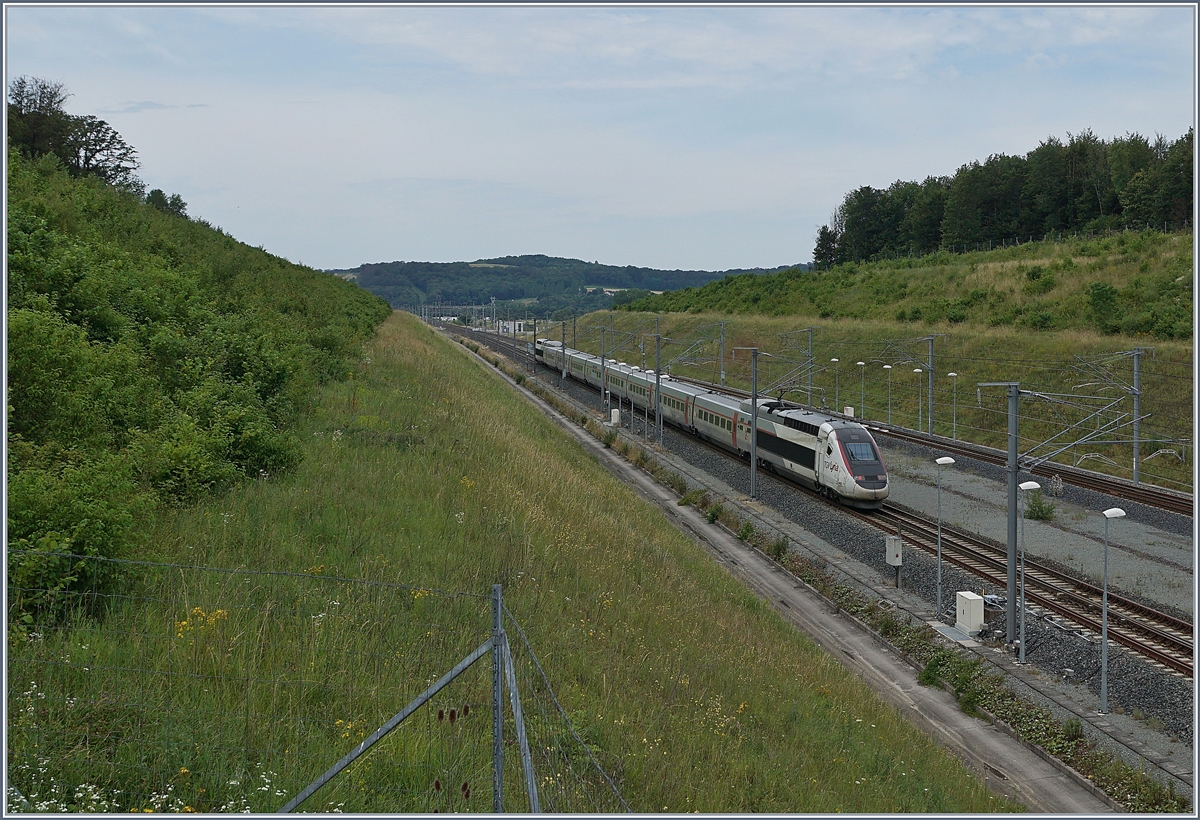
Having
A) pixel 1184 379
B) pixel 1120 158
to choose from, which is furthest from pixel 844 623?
pixel 1120 158

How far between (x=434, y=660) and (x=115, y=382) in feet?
21.4

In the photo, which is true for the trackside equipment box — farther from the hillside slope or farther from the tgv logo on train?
the hillside slope

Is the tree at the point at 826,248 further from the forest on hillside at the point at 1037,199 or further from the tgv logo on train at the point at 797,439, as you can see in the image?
the tgv logo on train at the point at 797,439

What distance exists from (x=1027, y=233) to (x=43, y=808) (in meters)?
101

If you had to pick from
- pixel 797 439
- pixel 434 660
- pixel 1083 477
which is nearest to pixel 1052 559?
pixel 797 439

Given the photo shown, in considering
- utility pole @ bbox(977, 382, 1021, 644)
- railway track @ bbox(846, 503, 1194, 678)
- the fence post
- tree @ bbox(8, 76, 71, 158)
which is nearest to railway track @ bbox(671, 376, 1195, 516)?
railway track @ bbox(846, 503, 1194, 678)

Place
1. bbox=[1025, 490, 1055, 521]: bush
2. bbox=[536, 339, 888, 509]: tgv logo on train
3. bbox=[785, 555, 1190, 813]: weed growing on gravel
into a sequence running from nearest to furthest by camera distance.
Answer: bbox=[785, 555, 1190, 813]: weed growing on gravel < bbox=[1025, 490, 1055, 521]: bush < bbox=[536, 339, 888, 509]: tgv logo on train

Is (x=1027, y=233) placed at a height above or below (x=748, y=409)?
above

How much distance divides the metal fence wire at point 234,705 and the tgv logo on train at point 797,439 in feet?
70.6

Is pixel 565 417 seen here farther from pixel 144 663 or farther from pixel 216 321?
pixel 144 663

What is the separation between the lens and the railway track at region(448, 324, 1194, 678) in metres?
17.8

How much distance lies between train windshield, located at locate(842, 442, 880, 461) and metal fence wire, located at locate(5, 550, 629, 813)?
21739 millimetres

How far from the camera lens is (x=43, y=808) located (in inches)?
219

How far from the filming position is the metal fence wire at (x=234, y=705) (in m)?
6.23
